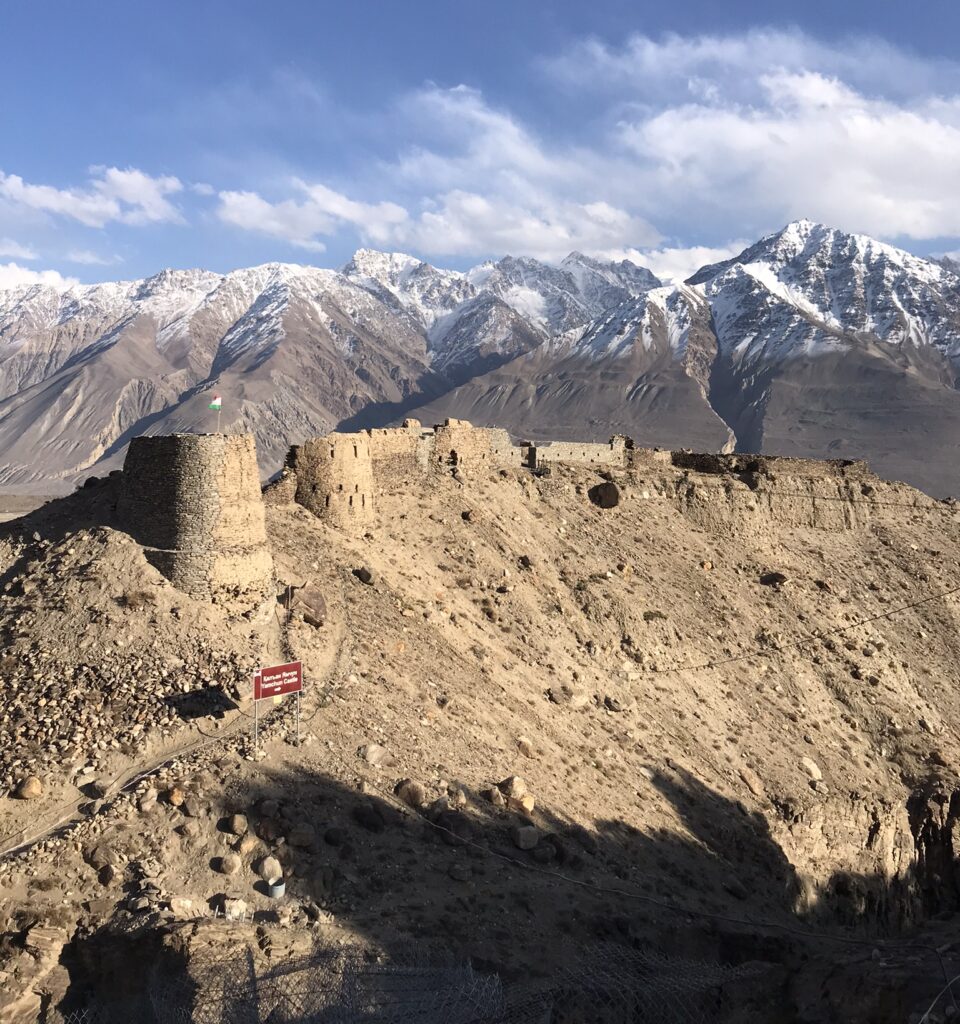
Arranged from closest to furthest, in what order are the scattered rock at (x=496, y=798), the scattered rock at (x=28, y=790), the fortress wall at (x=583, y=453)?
the scattered rock at (x=28, y=790), the scattered rock at (x=496, y=798), the fortress wall at (x=583, y=453)

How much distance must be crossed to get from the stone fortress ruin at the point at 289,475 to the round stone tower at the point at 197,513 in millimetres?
24

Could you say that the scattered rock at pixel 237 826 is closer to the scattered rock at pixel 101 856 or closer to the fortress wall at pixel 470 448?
the scattered rock at pixel 101 856

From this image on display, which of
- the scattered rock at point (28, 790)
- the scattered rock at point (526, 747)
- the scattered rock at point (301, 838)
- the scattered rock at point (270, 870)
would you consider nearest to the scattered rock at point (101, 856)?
the scattered rock at point (28, 790)

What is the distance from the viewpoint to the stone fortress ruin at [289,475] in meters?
20.8

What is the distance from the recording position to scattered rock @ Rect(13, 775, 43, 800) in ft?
51.2

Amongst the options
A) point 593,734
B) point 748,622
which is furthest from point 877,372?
point 593,734

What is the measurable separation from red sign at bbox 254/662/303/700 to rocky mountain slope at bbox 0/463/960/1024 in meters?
0.86

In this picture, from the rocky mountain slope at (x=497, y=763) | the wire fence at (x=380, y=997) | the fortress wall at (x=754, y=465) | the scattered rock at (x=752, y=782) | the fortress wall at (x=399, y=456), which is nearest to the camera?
the wire fence at (x=380, y=997)

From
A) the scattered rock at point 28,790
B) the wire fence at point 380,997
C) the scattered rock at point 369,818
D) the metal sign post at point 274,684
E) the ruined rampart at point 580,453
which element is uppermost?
the ruined rampart at point 580,453

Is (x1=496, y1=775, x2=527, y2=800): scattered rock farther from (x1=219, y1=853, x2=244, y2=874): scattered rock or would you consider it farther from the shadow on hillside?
(x1=219, y1=853, x2=244, y2=874): scattered rock

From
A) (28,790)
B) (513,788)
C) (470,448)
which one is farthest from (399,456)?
(28,790)

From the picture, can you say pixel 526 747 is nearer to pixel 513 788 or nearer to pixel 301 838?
pixel 513 788

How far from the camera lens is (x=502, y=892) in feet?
54.7

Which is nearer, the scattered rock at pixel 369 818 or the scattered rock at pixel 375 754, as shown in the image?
the scattered rock at pixel 369 818
